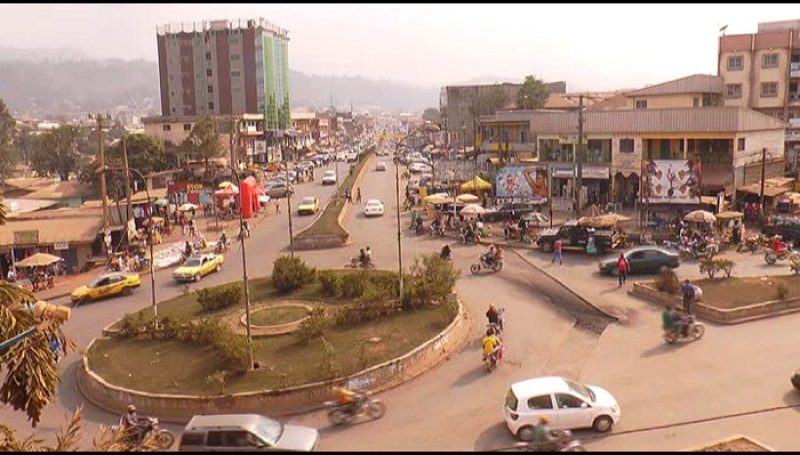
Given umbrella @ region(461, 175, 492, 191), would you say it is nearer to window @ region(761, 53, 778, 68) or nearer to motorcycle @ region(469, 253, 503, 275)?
motorcycle @ region(469, 253, 503, 275)

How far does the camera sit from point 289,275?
25828 mm

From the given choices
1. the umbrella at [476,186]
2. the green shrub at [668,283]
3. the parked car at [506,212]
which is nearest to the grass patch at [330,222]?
the umbrella at [476,186]

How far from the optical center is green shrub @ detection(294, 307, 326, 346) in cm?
1975

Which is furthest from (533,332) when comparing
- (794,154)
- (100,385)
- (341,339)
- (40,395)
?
(794,154)

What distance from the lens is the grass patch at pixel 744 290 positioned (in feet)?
71.7

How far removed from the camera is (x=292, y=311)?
2319 centimetres

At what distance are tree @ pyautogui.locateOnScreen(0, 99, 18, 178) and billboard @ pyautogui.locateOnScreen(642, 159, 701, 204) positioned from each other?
276ft

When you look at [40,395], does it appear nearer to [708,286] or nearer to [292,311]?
[292,311]

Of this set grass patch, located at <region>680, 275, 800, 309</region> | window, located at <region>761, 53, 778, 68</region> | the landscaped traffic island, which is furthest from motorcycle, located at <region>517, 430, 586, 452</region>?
window, located at <region>761, 53, 778, 68</region>

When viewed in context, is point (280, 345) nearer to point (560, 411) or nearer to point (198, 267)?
point (560, 411)

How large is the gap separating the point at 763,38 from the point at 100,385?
53548 mm

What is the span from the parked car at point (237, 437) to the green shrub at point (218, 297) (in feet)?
35.5

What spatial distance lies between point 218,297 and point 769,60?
157 ft

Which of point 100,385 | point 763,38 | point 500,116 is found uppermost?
point 763,38
